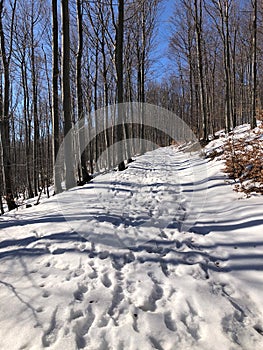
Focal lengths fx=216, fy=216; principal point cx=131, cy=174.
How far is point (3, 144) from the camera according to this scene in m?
7.84

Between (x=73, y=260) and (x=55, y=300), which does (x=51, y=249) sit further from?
(x=55, y=300)

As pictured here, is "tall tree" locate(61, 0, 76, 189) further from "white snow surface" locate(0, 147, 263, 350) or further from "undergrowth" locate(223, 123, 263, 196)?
"undergrowth" locate(223, 123, 263, 196)

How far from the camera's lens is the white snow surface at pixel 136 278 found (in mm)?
1783

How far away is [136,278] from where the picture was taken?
254 centimetres

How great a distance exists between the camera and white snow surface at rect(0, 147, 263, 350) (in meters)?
1.78

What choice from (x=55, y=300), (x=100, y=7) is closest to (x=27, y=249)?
(x=55, y=300)

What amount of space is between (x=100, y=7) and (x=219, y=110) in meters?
24.7

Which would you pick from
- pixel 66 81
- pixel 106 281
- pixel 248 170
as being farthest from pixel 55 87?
pixel 106 281

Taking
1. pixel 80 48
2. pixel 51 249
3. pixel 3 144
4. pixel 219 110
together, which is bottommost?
pixel 51 249

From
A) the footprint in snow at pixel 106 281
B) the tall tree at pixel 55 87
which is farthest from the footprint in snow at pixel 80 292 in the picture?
the tall tree at pixel 55 87

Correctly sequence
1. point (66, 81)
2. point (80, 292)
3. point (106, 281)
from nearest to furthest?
point (80, 292)
point (106, 281)
point (66, 81)

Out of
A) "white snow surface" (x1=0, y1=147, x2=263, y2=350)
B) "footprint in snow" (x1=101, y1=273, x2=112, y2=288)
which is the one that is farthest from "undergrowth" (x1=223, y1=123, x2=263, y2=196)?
"footprint in snow" (x1=101, y1=273, x2=112, y2=288)

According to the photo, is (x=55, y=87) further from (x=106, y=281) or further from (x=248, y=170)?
(x=106, y=281)

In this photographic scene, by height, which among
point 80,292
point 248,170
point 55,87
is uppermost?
point 55,87
